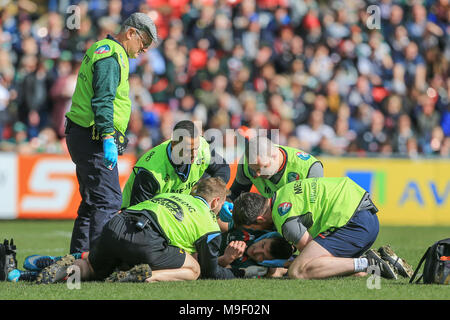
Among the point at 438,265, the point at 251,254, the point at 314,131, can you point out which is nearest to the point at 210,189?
the point at 251,254

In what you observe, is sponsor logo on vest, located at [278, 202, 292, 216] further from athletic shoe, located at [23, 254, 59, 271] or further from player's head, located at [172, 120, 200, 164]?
athletic shoe, located at [23, 254, 59, 271]

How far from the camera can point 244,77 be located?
52.2ft

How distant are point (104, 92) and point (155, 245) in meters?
1.52

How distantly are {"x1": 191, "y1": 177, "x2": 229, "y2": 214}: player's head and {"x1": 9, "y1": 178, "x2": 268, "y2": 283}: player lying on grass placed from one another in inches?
3.1

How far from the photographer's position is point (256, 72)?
53.9 ft

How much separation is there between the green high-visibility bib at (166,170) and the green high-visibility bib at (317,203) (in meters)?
1.24

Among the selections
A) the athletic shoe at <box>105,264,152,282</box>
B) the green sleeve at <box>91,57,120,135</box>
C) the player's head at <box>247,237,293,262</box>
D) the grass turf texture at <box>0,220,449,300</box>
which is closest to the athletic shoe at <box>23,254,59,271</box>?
the grass turf texture at <box>0,220,449,300</box>

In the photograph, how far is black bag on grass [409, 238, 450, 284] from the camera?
21.9 feet

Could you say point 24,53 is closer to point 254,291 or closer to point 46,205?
point 46,205

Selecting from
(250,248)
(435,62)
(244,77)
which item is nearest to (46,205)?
(244,77)

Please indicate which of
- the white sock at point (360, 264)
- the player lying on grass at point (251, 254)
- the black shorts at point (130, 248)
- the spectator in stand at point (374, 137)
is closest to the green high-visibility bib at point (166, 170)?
the player lying on grass at point (251, 254)

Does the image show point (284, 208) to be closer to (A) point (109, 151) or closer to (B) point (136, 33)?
(A) point (109, 151)

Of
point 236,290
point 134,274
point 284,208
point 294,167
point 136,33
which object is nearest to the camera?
point 236,290

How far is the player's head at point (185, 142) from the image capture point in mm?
7672
